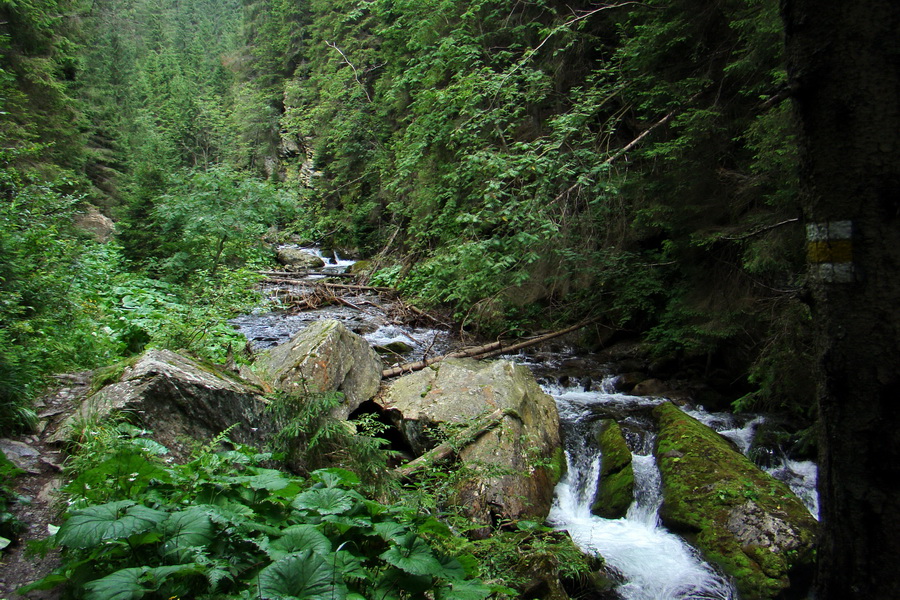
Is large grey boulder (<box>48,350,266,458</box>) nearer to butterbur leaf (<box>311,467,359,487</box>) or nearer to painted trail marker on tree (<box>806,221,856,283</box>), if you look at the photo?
butterbur leaf (<box>311,467,359,487</box>)

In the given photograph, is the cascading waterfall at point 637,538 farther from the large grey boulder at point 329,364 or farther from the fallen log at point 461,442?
the large grey boulder at point 329,364

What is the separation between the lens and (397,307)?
13258mm

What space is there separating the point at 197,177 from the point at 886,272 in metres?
10.4

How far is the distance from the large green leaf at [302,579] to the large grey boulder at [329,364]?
13.3ft

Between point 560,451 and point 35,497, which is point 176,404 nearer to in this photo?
point 35,497

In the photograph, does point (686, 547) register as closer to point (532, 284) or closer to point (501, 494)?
point (501, 494)

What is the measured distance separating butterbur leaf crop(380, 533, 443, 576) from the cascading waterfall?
129 inches

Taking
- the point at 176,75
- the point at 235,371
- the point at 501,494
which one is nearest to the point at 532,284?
the point at 501,494

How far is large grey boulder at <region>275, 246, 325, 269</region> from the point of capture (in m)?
19.4

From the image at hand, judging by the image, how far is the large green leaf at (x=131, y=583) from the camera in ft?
5.01

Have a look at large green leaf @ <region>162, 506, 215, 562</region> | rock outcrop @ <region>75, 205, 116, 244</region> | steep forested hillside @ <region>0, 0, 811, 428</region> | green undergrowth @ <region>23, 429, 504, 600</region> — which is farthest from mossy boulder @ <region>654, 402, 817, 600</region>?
rock outcrop @ <region>75, 205, 116, 244</region>

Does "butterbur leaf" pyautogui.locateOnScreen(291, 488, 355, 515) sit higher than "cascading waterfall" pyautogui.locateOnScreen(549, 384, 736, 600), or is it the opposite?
"butterbur leaf" pyautogui.locateOnScreen(291, 488, 355, 515)

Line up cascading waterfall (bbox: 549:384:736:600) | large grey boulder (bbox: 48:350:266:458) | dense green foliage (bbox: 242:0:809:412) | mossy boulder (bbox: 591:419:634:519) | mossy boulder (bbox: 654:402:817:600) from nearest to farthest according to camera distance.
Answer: large grey boulder (bbox: 48:350:266:458), mossy boulder (bbox: 654:402:817:600), cascading waterfall (bbox: 549:384:736:600), mossy boulder (bbox: 591:419:634:519), dense green foliage (bbox: 242:0:809:412)

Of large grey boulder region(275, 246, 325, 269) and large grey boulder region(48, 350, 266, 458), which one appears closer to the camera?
→ large grey boulder region(48, 350, 266, 458)
